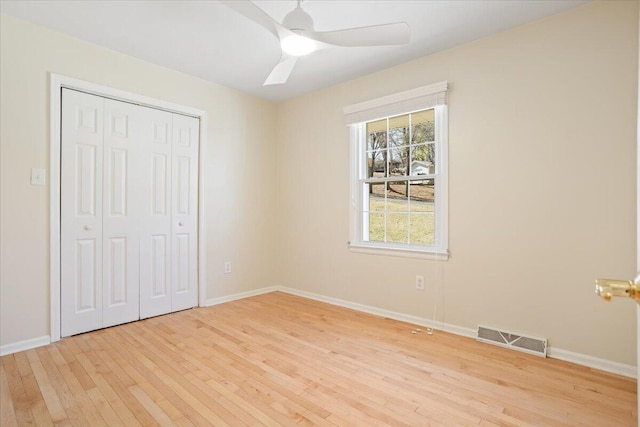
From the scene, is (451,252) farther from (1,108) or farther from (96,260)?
(1,108)

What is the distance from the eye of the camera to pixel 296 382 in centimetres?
212

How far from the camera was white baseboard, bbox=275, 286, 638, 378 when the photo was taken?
224 cm

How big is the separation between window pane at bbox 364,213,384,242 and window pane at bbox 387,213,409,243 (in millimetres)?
89

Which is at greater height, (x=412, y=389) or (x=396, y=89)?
(x=396, y=89)

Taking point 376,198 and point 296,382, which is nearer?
point 296,382

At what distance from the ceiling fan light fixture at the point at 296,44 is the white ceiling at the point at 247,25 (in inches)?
20.9

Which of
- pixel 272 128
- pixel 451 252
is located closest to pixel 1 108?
pixel 272 128

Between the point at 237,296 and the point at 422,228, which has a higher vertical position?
the point at 422,228

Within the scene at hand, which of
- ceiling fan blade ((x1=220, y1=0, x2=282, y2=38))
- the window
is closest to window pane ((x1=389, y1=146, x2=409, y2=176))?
the window

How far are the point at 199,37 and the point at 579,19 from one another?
9.62 feet

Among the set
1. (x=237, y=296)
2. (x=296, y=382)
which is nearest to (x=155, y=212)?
(x=237, y=296)

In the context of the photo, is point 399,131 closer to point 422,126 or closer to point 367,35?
point 422,126

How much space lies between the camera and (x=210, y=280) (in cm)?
386

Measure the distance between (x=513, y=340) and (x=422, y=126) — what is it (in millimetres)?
2040
